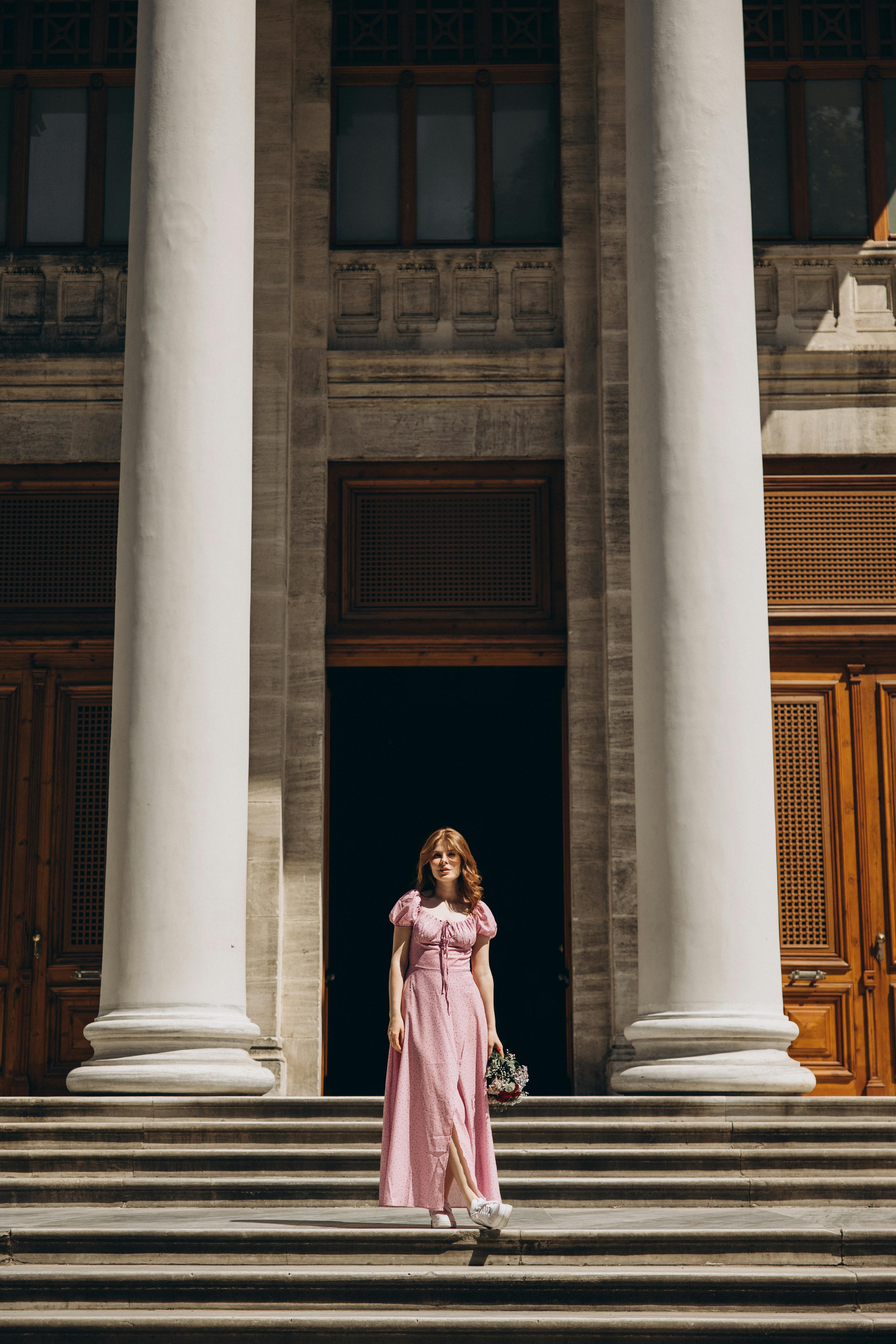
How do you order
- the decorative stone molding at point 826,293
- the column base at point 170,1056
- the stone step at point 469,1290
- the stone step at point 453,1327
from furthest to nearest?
the decorative stone molding at point 826,293 → the column base at point 170,1056 → the stone step at point 469,1290 → the stone step at point 453,1327

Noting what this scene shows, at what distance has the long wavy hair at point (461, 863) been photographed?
8711 mm

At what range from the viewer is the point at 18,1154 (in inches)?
400

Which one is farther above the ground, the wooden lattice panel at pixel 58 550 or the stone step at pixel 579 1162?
the wooden lattice panel at pixel 58 550

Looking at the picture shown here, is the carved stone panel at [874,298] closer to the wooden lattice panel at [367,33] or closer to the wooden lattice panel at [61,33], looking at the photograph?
the wooden lattice panel at [367,33]

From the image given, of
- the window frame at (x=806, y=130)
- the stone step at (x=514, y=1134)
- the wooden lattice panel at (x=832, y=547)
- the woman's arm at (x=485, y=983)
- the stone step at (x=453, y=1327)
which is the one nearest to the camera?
the stone step at (x=453, y=1327)

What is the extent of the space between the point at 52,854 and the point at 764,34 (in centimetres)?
1083

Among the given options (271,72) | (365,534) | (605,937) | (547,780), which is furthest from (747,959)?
(271,72)

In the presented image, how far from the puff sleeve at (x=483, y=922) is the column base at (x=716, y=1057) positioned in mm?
2885

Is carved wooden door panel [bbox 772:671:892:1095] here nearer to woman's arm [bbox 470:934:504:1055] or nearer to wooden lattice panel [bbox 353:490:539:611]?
wooden lattice panel [bbox 353:490:539:611]

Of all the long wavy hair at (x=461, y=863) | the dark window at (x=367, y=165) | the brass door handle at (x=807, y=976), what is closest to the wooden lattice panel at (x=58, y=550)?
the dark window at (x=367, y=165)

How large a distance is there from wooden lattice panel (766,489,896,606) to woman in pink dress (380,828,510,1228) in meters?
7.72

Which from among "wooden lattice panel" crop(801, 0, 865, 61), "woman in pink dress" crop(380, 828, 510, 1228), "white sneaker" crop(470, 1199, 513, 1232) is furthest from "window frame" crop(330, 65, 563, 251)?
"white sneaker" crop(470, 1199, 513, 1232)

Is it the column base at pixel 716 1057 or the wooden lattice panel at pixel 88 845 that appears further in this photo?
the wooden lattice panel at pixel 88 845

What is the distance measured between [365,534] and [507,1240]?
9131mm
